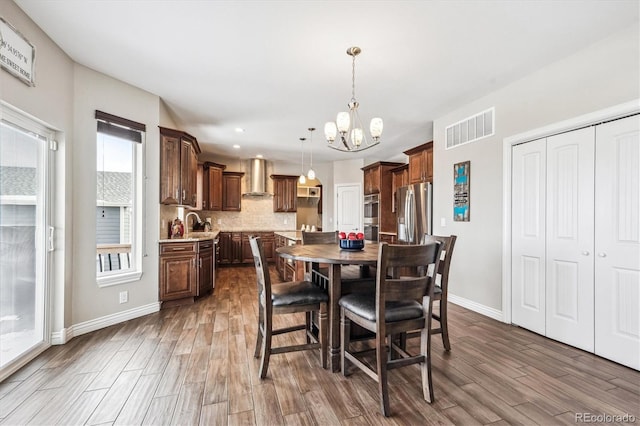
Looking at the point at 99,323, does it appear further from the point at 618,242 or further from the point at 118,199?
the point at 618,242

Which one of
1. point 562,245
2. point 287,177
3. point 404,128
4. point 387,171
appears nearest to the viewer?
point 562,245

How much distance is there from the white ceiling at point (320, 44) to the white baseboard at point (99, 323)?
8.66 feet

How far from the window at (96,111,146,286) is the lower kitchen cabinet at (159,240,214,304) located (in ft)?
1.08

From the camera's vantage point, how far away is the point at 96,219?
3.21 m

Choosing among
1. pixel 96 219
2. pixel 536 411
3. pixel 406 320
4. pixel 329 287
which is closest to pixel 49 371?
pixel 96 219

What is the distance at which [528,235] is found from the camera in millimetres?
3213

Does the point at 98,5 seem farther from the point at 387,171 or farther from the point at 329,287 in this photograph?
the point at 387,171

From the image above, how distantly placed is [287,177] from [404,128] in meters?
3.70

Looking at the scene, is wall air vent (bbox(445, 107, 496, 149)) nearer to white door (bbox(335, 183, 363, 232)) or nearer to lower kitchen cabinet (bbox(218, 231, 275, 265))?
white door (bbox(335, 183, 363, 232))

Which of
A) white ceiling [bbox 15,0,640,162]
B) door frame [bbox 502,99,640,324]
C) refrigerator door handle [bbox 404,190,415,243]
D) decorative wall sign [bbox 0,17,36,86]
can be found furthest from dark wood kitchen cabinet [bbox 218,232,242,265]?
door frame [bbox 502,99,640,324]

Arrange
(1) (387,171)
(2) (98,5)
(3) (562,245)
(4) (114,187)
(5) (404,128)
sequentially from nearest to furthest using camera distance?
(2) (98,5) < (3) (562,245) < (4) (114,187) < (5) (404,128) < (1) (387,171)

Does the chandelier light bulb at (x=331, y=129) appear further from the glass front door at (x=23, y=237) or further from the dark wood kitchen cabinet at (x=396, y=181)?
the dark wood kitchen cabinet at (x=396, y=181)

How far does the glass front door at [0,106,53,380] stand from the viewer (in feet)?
7.41

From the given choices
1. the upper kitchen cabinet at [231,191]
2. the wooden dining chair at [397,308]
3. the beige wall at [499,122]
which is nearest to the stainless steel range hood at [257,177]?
the upper kitchen cabinet at [231,191]
